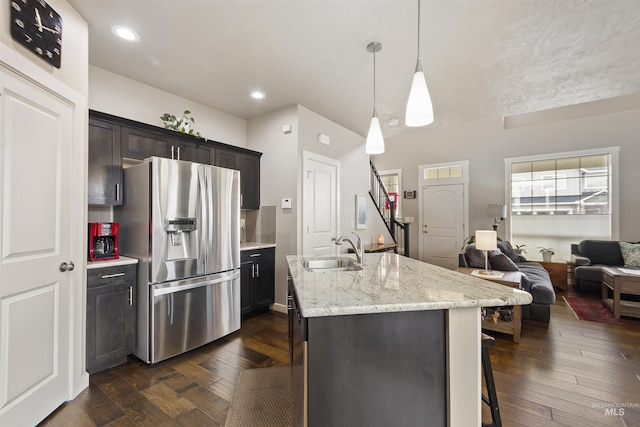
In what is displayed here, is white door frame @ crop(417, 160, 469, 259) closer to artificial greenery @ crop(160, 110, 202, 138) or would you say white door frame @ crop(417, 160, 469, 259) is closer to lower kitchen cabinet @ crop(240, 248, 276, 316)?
lower kitchen cabinet @ crop(240, 248, 276, 316)

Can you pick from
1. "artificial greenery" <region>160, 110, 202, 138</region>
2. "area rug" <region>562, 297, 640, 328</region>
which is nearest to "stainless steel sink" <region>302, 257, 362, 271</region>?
"artificial greenery" <region>160, 110, 202, 138</region>

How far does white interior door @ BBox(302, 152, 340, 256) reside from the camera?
12.1ft

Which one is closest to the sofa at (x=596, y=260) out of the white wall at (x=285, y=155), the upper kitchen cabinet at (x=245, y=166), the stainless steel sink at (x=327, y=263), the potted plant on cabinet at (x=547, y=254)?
the potted plant on cabinet at (x=547, y=254)

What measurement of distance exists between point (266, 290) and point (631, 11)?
4.22 meters

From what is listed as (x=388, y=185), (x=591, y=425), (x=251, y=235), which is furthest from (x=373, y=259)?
(x=388, y=185)

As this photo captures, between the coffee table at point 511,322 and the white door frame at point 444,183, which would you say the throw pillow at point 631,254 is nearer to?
the white door frame at point 444,183

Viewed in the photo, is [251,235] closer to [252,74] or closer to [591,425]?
[252,74]

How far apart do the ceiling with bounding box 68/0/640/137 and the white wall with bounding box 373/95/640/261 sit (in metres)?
2.18

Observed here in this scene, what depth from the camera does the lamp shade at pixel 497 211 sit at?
5586 mm

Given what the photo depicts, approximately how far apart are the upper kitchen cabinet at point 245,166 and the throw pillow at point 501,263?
3291mm

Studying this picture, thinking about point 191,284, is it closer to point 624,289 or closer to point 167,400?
point 167,400

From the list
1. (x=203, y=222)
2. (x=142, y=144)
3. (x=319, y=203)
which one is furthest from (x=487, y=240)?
(x=142, y=144)

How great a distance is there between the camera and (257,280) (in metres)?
3.47

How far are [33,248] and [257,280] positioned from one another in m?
2.14
